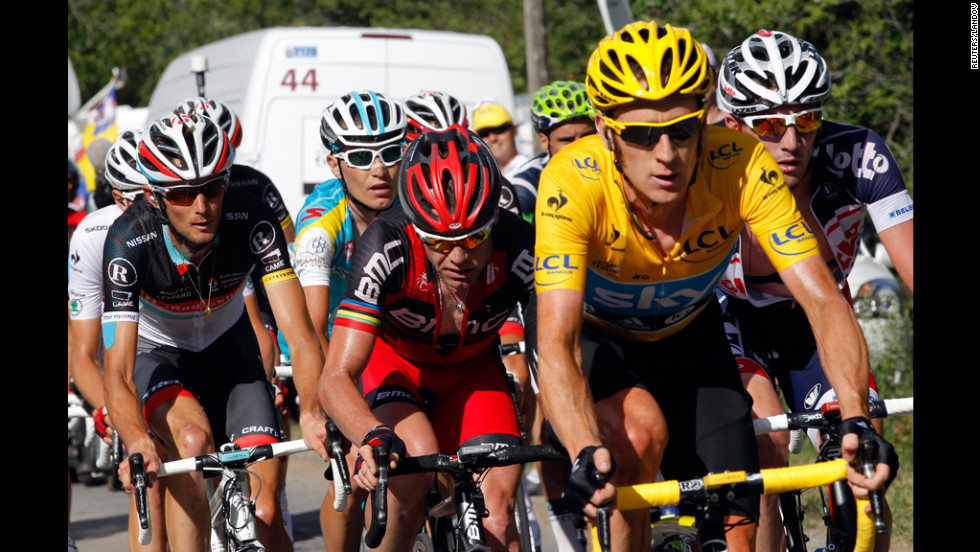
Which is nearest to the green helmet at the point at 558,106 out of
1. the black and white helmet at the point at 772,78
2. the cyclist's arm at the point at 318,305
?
the black and white helmet at the point at 772,78

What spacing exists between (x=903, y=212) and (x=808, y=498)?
3.37 metres

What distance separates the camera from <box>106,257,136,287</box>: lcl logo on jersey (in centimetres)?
525

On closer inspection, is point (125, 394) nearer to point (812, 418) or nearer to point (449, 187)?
point (449, 187)

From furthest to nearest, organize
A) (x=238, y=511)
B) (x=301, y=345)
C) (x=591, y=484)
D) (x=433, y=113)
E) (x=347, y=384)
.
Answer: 1. (x=433, y=113)
2. (x=301, y=345)
3. (x=238, y=511)
4. (x=347, y=384)
5. (x=591, y=484)

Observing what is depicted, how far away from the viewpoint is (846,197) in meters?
4.98

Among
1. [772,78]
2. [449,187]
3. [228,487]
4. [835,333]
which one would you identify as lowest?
[228,487]

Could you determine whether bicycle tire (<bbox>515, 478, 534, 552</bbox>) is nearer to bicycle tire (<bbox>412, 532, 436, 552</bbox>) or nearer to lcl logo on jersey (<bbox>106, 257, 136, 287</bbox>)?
bicycle tire (<bbox>412, 532, 436, 552</bbox>)

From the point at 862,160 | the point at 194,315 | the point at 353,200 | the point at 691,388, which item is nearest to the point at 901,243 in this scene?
the point at 862,160

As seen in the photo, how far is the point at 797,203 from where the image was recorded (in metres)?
5.05

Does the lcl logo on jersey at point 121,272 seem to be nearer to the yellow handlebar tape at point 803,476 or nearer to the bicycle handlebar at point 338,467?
the bicycle handlebar at point 338,467

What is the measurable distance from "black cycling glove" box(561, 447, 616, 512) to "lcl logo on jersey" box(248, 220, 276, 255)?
2663 mm

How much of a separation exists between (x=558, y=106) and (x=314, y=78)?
4657mm

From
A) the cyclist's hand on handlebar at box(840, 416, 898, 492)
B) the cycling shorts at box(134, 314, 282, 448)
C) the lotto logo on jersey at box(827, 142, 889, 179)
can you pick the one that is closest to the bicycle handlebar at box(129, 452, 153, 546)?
the cycling shorts at box(134, 314, 282, 448)

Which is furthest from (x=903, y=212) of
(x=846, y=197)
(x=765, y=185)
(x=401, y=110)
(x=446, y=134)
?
(x=401, y=110)
